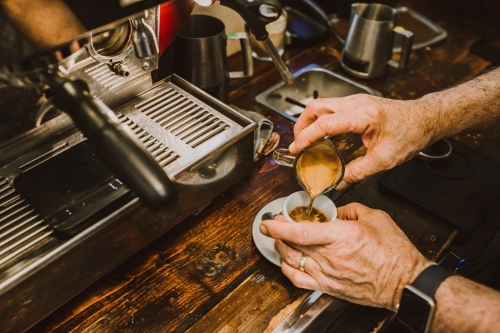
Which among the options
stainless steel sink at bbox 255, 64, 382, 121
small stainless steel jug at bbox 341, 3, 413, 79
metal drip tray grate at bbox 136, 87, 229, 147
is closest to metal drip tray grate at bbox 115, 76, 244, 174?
metal drip tray grate at bbox 136, 87, 229, 147

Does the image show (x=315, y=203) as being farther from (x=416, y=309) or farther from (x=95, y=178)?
(x=95, y=178)

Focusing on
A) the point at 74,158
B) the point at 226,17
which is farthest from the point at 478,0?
the point at 74,158

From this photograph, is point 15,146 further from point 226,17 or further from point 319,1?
point 319,1

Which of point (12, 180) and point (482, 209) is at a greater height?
point (12, 180)

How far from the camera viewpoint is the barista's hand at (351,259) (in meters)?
0.74

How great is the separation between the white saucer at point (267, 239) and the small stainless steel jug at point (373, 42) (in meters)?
0.62

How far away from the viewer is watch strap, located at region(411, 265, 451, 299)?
29.0 inches

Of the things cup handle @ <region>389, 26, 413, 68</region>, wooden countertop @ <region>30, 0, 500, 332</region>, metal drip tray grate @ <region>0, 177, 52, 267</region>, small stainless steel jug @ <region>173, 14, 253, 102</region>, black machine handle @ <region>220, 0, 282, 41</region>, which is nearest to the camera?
metal drip tray grate @ <region>0, 177, 52, 267</region>

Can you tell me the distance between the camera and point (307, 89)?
1391 mm

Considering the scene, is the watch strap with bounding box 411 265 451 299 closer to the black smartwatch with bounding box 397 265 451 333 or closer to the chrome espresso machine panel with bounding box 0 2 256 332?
the black smartwatch with bounding box 397 265 451 333

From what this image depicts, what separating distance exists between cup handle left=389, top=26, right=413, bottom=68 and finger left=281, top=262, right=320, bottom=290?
32.2 inches

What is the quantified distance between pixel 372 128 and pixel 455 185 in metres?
0.28

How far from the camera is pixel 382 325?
802mm

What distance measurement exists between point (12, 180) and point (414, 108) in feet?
2.53
